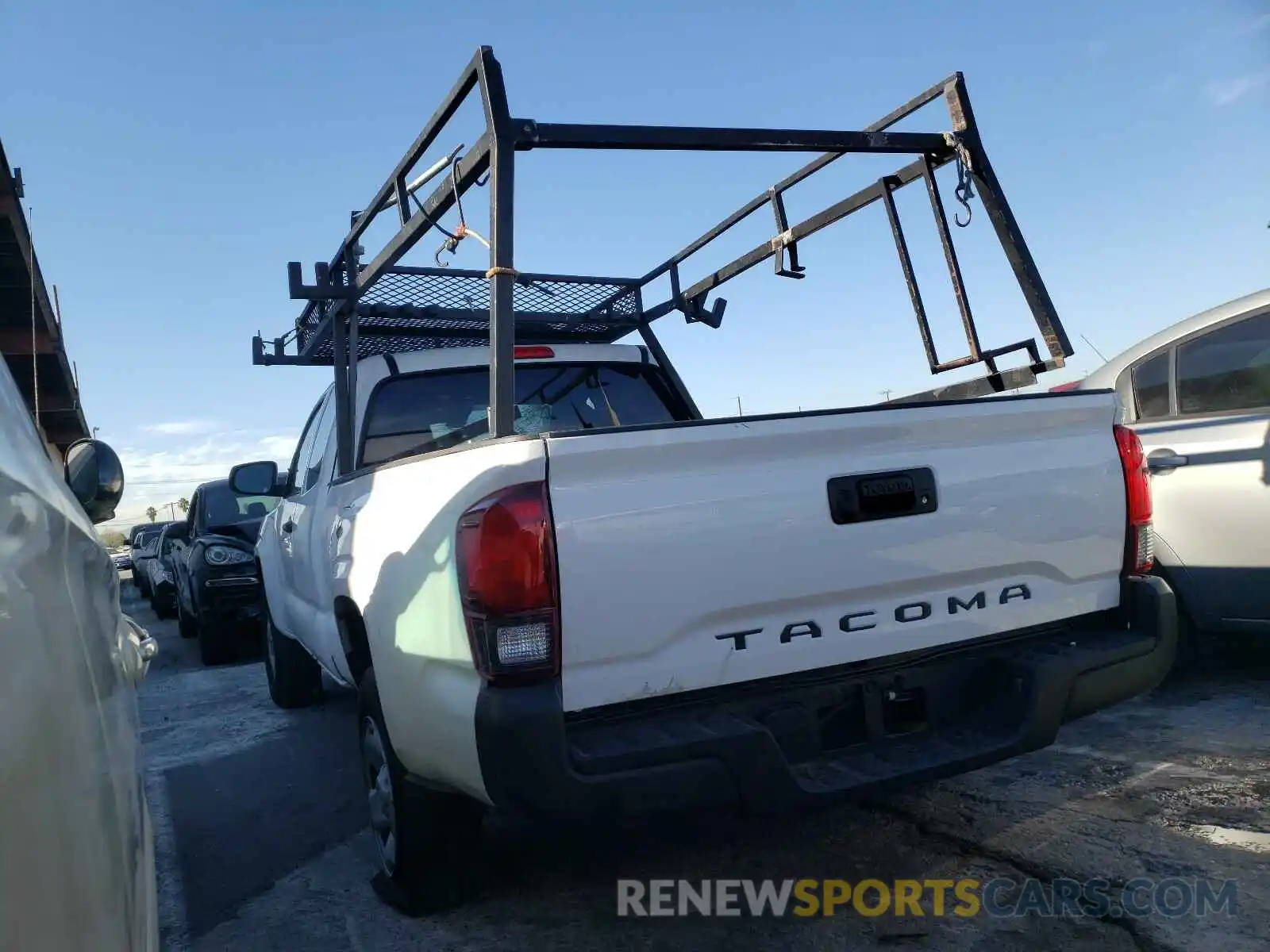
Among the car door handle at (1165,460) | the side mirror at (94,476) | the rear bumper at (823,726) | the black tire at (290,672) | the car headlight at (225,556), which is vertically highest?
the side mirror at (94,476)

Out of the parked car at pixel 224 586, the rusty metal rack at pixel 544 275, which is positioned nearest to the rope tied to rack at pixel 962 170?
the rusty metal rack at pixel 544 275

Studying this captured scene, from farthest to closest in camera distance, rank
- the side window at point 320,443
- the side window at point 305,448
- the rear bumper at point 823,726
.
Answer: the side window at point 305,448, the side window at point 320,443, the rear bumper at point 823,726

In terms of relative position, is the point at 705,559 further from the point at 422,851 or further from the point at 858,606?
the point at 422,851

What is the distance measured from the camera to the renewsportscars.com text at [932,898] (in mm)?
2756

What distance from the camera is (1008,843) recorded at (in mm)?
3227

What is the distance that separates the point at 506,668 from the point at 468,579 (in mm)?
235

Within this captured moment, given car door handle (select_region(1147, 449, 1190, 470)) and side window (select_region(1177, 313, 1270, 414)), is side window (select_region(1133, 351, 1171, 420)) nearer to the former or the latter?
side window (select_region(1177, 313, 1270, 414))

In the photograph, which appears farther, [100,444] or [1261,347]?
[1261,347]

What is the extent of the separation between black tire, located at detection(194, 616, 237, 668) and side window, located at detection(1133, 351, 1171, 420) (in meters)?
7.56

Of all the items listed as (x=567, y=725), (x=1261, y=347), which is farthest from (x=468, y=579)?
(x=1261, y=347)

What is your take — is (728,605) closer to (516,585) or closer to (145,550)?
(516,585)

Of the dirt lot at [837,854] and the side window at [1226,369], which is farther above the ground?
the side window at [1226,369]

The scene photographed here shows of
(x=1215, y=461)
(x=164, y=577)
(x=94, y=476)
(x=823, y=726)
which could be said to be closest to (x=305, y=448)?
(x=94, y=476)

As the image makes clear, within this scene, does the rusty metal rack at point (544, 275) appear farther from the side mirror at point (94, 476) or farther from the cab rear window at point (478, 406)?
the side mirror at point (94, 476)
